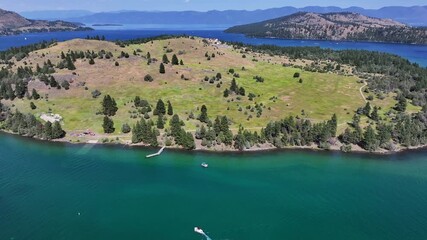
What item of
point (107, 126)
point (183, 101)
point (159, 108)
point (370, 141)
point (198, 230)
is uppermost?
point (159, 108)

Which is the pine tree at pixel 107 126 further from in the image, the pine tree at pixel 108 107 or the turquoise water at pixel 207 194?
the pine tree at pixel 108 107

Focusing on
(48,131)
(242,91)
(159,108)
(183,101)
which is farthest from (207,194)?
(242,91)

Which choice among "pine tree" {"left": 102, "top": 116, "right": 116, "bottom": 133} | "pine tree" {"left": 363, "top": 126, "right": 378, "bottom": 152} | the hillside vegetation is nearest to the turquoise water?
"pine tree" {"left": 363, "top": 126, "right": 378, "bottom": 152}

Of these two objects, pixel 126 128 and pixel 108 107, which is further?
pixel 108 107

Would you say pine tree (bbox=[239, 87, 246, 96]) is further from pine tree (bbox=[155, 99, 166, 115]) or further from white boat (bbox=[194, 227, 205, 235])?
white boat (bbox=[194, 227, 205, 235])

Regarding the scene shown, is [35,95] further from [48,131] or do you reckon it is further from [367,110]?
[367,110]

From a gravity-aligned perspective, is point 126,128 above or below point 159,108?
below
